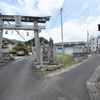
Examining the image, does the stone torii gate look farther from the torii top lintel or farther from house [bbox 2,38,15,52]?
house [bbox 2,38,15,52]

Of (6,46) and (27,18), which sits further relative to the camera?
(6,46)

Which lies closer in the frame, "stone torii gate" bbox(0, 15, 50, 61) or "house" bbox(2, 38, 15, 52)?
"stone torii gate" bbox(0, 15, 50, 61)

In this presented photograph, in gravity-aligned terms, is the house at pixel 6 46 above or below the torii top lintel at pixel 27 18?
below

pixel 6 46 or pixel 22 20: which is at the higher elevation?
pixel 22 20

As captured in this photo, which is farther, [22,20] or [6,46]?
[6,46]

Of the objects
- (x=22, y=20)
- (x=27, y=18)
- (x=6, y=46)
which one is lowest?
(x=6, y=46)

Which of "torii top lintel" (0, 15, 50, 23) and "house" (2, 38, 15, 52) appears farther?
"house" (2, 38, 15, 52)

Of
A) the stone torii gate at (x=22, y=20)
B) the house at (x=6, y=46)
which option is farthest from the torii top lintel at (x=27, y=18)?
the house at (x=6, y=46)

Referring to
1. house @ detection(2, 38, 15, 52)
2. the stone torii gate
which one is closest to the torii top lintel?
the stone torii gate

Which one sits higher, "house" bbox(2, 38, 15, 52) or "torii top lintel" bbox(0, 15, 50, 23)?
"torii top lintel" bbox(0, 15, 50, 23)

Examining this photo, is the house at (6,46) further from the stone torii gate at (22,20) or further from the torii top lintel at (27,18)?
the torii top lintel at (27,18)

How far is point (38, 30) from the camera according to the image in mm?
14164

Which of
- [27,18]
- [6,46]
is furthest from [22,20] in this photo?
[6,46]

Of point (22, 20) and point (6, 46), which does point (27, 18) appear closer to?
point (22, 20)
